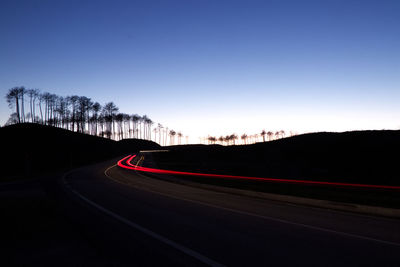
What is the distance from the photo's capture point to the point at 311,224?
27.9 ft

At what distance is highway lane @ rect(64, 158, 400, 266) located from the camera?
215 inches

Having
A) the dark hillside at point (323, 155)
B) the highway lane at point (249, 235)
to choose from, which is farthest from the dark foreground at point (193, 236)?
the dark hillside at point (323, 155)

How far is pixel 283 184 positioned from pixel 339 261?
12843mm

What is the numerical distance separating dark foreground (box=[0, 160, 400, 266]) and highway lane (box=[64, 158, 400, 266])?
0.06 ft

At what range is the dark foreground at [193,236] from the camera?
17.9 feet

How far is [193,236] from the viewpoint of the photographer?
7141mm

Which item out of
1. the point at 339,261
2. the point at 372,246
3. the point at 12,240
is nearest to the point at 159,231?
the point at 12,240

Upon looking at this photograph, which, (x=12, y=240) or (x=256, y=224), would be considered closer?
(x=12, y=240)

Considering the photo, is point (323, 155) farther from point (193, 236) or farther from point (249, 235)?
point (193, 236)

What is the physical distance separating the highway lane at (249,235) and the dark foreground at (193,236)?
0.02m

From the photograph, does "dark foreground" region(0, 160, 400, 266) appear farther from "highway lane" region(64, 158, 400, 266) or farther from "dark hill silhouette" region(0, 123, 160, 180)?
"dark hill silhouette" region(0, 123, 160, 180)

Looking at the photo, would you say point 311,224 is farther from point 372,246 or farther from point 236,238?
point 236,238

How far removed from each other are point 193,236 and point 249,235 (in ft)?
4.89

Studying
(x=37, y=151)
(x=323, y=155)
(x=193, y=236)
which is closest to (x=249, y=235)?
(x=193, y=236)
